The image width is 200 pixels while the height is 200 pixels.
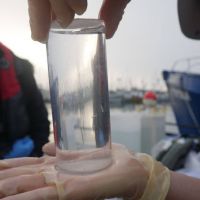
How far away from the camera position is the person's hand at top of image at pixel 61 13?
498mm

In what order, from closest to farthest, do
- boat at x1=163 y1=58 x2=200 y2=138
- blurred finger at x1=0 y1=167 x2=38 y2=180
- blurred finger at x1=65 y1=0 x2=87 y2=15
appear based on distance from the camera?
blurred finger at x1=65 y1=0 x2=87 y2=15 → blurred finger at x1=0 y1=167 x2=38 y2=180 → boat at x1=163 y1=58 x2=200 y2=138

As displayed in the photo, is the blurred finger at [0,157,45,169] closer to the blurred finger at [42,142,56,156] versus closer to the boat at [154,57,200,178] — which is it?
the blurred finger at [42,142,56,156]

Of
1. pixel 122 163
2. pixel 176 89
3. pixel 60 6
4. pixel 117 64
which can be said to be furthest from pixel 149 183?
pixel 117 64

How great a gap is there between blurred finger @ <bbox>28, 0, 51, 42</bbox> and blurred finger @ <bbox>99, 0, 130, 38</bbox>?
0.33 ft

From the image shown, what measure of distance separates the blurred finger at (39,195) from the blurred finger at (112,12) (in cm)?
27

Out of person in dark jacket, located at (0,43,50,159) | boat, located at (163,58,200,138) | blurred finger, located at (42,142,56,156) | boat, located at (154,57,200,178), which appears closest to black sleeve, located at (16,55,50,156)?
person in dark jacket, located at (0,43,50,159)

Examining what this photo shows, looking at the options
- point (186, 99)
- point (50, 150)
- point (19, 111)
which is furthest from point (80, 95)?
point (186, 99)

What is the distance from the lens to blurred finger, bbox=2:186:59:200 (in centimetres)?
51

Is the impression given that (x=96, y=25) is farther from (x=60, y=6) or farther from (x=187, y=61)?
(x=187, y=61)

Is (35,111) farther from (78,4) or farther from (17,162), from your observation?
(78,4)

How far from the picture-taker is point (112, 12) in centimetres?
62

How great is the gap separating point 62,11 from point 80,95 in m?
0.18

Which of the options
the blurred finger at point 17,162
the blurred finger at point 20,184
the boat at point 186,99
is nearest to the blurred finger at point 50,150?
the blurred finger at point 17,162

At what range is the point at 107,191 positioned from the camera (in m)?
0.56
